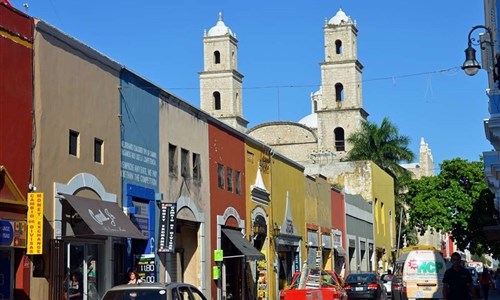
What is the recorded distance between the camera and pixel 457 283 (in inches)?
690

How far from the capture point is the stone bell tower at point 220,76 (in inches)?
4309

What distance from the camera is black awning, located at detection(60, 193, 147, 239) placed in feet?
63.6

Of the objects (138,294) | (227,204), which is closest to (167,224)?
(227,204)

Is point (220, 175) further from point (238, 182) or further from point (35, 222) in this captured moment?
point (35, 222)

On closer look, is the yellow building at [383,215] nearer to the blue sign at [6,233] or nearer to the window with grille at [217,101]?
the blue sign at [6,233]

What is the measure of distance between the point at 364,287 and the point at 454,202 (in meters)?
34.6

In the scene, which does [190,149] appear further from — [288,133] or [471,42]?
[288,133]

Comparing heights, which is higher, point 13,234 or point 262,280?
point 13,234

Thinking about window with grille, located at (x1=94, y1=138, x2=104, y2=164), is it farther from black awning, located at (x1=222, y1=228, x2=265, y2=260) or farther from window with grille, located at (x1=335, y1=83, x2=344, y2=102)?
window with grille, located at (x1=335, y1=83, x2=344, y2=102)

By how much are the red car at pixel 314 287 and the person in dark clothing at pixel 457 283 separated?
9975 mm

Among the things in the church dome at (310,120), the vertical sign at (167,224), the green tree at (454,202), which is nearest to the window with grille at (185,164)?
the vertical sign at (167,224)

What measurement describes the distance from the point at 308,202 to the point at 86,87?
24.6 metres

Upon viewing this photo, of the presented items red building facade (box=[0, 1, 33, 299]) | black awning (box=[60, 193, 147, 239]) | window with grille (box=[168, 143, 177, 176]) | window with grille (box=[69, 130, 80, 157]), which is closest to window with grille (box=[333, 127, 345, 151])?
window with grille (box=[168, 143, 177, 176])

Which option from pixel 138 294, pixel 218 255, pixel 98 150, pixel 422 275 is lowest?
pixel 138 294
